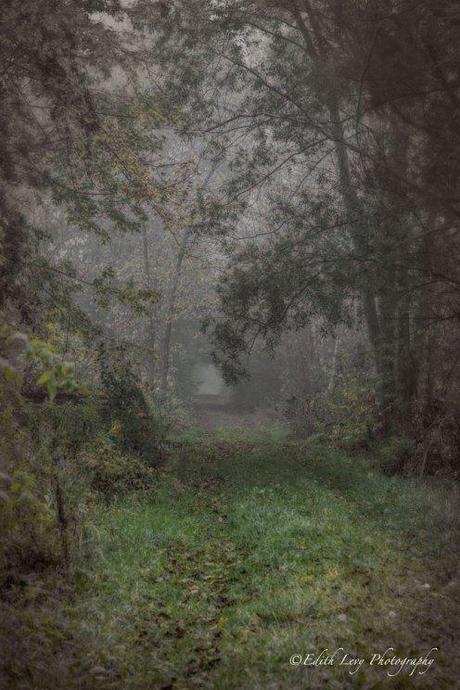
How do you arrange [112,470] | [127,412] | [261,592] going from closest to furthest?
[261,592], [112,470], [127,412]

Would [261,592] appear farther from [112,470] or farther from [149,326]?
[149,326]

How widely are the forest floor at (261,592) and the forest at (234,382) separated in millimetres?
32

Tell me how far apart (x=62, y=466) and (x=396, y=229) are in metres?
7.65

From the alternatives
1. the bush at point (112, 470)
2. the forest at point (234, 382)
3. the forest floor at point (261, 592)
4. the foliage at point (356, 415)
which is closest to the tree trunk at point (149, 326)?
the forest at point (234, 382)

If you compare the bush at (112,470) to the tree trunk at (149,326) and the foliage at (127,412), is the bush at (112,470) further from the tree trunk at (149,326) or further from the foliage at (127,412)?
the tree trunk at (149,326)

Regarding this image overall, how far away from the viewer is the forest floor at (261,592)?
436 cm

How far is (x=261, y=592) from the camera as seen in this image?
589 cm

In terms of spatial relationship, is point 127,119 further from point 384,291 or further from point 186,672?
point 186,672

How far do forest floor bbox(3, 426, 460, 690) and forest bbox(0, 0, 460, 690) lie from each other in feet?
0.10

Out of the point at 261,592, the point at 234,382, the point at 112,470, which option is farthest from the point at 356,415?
the point at 261,592

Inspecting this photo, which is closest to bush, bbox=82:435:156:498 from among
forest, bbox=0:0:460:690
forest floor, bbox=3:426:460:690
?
forest, bbox=0:0:460:690

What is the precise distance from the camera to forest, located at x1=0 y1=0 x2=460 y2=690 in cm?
473

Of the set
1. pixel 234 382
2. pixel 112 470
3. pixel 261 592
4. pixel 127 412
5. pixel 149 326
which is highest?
pixel 149 326

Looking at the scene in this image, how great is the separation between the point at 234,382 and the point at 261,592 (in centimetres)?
869
